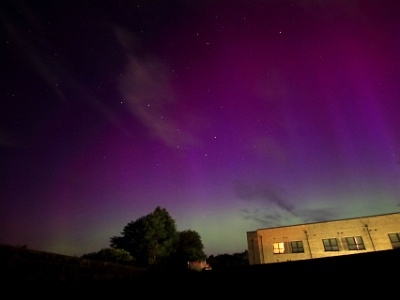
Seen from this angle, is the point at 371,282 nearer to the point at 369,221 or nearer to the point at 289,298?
the point at 289,298

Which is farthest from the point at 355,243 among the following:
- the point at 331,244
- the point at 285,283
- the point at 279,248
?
the point at 285,283

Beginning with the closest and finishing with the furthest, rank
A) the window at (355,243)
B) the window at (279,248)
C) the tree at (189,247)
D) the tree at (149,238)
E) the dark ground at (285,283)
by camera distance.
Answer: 1. the dark ground at (285,283)
2. the window at (355,243)
3. the window at (279,248)
4. the tree at (149,238)
5. the tree at (189,247)

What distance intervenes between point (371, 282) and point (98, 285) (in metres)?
3.06

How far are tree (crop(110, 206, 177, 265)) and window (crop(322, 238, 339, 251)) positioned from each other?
2819 centimetres

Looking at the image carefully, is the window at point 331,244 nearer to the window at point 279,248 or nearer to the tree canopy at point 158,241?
the window at point 279,248

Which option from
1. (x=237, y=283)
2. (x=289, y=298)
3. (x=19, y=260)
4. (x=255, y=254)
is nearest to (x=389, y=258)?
(x=289, y=298)

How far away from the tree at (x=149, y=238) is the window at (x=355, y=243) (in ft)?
103

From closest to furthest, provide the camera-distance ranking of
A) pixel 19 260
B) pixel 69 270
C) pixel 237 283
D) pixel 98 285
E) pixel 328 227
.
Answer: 1. pixel 237 283
2. pixel 98 285
3. pixel 19 260
4. pixel 69 270
5. pixel 328 227

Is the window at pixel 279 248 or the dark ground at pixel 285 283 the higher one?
the window at pixel 279 248

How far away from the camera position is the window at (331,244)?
35.6 metres

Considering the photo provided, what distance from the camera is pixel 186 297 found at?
8.64 feet

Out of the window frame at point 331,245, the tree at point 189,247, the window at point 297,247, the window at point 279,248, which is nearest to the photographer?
the window frame at point 331,245

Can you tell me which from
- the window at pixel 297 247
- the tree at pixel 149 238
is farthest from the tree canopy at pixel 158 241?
the window at pixel 297 247

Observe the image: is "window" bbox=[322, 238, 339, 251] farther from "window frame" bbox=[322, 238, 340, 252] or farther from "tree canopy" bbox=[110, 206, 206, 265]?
"tree canopy" bbox=[110, 206, 206, 265]
